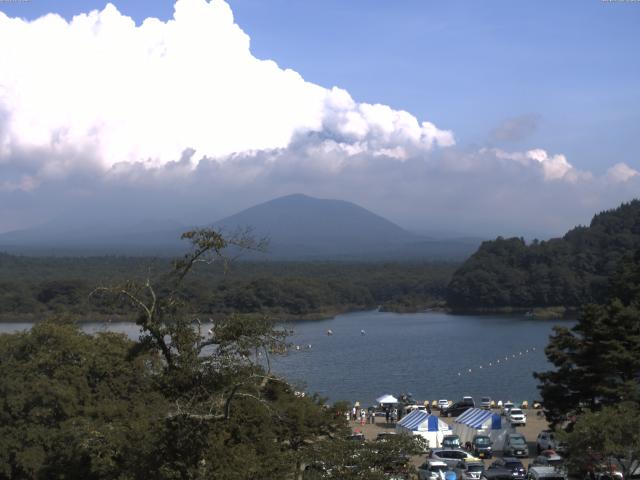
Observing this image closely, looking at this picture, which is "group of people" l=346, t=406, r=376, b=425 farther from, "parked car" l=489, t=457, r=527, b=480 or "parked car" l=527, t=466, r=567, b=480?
"parked car" l=527, t=466, r=567, b=480

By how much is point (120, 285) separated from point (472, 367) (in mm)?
25443

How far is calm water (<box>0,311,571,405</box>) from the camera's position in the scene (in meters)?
26.0

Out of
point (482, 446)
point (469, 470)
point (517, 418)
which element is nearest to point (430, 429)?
point (482, 446)

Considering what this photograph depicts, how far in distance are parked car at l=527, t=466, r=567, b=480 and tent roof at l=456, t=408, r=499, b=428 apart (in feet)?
11.9

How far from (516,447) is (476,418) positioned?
136 centimetres

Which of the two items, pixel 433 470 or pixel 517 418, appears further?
pixel 517 418

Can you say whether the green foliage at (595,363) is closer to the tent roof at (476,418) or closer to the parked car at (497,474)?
the tent roof at (476,418)

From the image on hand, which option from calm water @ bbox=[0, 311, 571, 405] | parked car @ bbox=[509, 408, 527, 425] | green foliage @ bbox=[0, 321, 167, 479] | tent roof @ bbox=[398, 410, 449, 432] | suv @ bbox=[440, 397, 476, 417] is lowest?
calm water @ bbox=[0, 311, 571, 405]

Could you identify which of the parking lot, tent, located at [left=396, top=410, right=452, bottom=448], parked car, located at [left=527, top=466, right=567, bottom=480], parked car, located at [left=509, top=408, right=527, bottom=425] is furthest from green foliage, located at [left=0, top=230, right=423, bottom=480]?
parked car, located at [left=509, top=408, right=527, bottom=425]

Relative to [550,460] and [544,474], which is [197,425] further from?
[550,460]

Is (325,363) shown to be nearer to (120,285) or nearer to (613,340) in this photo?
(613,340)

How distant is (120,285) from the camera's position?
20.8ft

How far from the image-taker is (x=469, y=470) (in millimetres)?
12039

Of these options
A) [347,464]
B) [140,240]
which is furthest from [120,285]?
[140,240]
